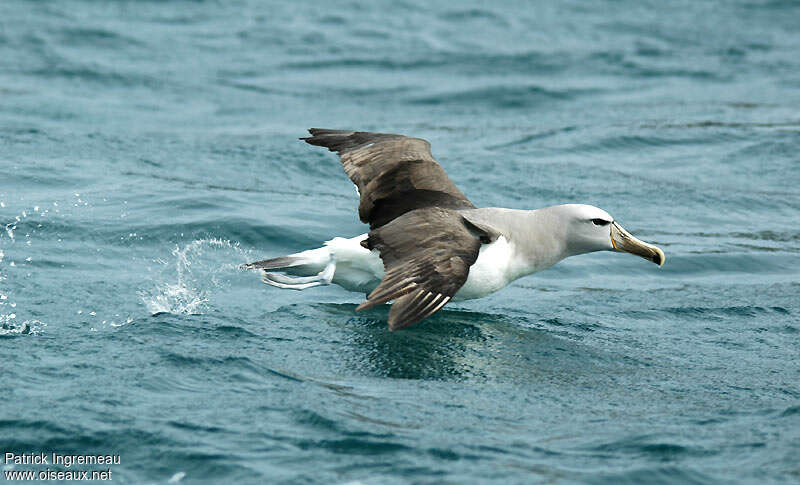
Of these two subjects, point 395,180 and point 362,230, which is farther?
point 362,230

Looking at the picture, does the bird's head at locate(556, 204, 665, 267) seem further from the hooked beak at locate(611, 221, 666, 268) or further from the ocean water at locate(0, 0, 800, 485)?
the ocean water at locate(0, 0, 800, 485)

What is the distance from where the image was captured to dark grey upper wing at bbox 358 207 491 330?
5.97 metres

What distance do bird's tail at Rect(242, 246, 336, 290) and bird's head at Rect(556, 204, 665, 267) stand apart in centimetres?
169

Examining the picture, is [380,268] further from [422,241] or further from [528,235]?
[528,235]

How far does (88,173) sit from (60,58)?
5.93 metres

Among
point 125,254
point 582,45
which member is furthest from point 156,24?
point 125,254

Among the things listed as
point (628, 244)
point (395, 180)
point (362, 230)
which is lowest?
point (362, 230)

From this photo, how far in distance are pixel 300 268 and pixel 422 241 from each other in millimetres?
1153

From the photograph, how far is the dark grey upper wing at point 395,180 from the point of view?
764cm

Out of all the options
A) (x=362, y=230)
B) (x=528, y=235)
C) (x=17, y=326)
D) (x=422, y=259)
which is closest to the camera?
(x=422, y=259)

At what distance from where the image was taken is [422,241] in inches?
255

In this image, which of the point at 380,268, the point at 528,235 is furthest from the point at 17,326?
the point at 528,235

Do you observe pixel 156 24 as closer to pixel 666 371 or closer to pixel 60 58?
pixel 60 58

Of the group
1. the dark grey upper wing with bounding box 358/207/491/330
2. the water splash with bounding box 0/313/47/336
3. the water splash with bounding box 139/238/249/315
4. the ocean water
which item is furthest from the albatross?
the water splash with bounding box 0/313/47/336
